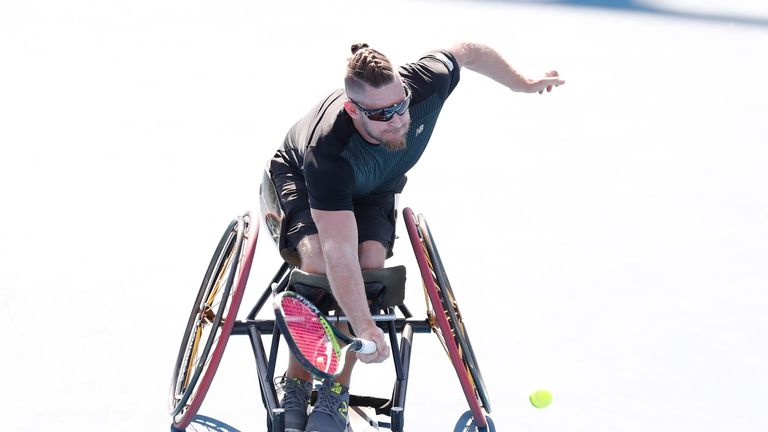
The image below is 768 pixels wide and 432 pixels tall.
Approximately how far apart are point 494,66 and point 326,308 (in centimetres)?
114

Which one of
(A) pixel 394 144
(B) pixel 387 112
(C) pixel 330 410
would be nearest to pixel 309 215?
(A) pixel 394 144

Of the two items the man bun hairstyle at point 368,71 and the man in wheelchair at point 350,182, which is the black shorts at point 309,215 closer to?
the man in wheelchair at point 350,182

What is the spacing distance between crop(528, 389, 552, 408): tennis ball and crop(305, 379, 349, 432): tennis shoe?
2.42 ft

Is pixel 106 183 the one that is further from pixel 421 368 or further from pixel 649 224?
pixel 649 224

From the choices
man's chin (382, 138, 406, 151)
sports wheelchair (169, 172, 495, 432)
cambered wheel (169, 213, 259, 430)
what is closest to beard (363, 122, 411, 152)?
man's chin (382, 138, 406, 151)

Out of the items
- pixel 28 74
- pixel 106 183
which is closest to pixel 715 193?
pixel 106 183

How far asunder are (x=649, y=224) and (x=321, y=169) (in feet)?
8.89

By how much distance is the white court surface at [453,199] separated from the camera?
13.5ft

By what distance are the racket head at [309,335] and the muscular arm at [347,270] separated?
7cm

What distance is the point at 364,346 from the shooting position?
3.17m

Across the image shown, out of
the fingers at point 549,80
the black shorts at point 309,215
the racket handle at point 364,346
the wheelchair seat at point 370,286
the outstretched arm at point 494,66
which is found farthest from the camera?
the fingers at point 549,80

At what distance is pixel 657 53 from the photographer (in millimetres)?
8828

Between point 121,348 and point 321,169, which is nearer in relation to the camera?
point 321,169

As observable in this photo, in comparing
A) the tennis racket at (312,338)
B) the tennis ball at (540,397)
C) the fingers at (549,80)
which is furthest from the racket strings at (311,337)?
the fingers at (549,80)
